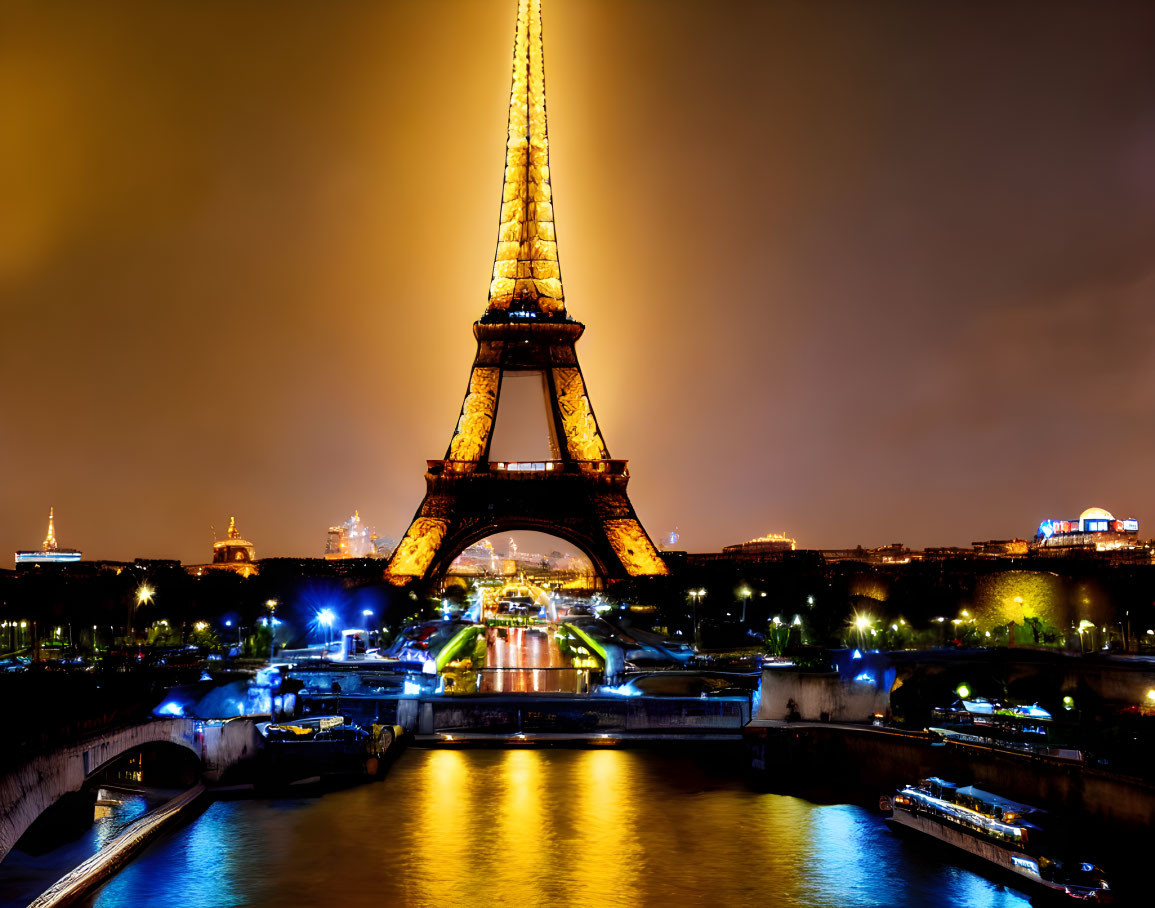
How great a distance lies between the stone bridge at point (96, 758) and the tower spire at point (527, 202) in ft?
164

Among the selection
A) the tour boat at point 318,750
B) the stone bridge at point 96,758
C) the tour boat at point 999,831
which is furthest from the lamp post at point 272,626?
the tour boat at point 999,831

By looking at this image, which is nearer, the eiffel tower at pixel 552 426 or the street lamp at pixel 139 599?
the street lamp at pixel 139 599

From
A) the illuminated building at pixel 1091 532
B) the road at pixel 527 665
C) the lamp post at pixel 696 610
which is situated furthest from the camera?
the illuminated building at pixel 1091 532

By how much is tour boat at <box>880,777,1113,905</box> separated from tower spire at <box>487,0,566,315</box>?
54.4 metres

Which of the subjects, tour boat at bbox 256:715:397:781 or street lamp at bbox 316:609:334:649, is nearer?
tour boat at bbox 256:715:397:781

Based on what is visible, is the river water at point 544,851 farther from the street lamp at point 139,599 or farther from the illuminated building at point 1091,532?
the illuminated building at point 1091,532

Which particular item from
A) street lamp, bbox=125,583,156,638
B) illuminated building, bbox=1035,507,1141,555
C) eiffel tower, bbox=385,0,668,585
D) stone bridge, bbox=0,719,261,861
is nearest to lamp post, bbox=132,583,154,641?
street lamp, bbox=125,583,156,638

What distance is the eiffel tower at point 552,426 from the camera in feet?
230

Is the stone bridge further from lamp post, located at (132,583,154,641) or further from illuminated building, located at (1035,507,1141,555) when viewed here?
illuminated building, located at (1035,507,1141,555)

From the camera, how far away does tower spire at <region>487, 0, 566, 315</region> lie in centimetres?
7606

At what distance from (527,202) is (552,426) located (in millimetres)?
15945

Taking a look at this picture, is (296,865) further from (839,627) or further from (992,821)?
(839,627)

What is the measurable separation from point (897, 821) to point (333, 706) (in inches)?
712

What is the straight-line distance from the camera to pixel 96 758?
2170cm
